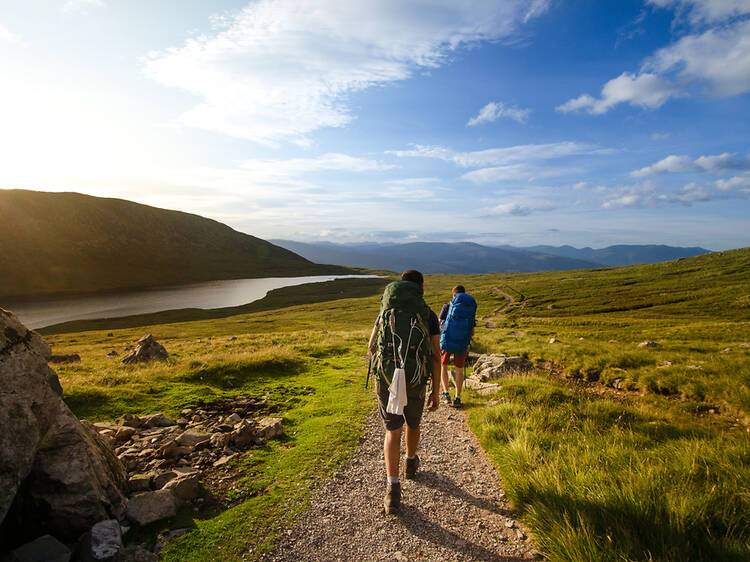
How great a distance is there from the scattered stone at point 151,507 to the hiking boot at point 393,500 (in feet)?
10.7

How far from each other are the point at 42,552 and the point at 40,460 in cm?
142

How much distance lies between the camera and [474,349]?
21.7 metres

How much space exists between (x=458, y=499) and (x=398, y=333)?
294 cm

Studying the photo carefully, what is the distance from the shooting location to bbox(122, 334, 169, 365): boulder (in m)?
18.2

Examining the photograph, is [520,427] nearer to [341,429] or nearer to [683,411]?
[341,429]

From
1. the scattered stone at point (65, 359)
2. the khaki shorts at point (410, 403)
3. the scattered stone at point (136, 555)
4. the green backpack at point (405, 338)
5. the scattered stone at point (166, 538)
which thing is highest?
the green backpack at point (405, 338)

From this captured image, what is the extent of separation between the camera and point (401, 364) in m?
5.48

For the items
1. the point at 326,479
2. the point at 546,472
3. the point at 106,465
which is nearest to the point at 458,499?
the point at 546,472

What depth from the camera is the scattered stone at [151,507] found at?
4961mm

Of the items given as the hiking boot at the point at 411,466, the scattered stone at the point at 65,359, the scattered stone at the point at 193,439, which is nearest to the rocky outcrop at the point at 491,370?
the hiking boot at the point at 411,466

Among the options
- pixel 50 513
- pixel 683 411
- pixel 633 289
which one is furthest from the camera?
pixel 633 289

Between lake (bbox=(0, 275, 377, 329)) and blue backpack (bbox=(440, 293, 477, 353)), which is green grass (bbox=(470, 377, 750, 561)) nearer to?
blue backpack (bbox=(440, 293, 477, 353))

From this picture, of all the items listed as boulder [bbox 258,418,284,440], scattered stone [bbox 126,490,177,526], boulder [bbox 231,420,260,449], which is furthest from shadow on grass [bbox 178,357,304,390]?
scattered stone [bbox 126,490,177,526]

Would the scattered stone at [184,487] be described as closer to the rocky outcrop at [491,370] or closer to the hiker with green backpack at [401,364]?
the hiker with green backpack at [401,364]
